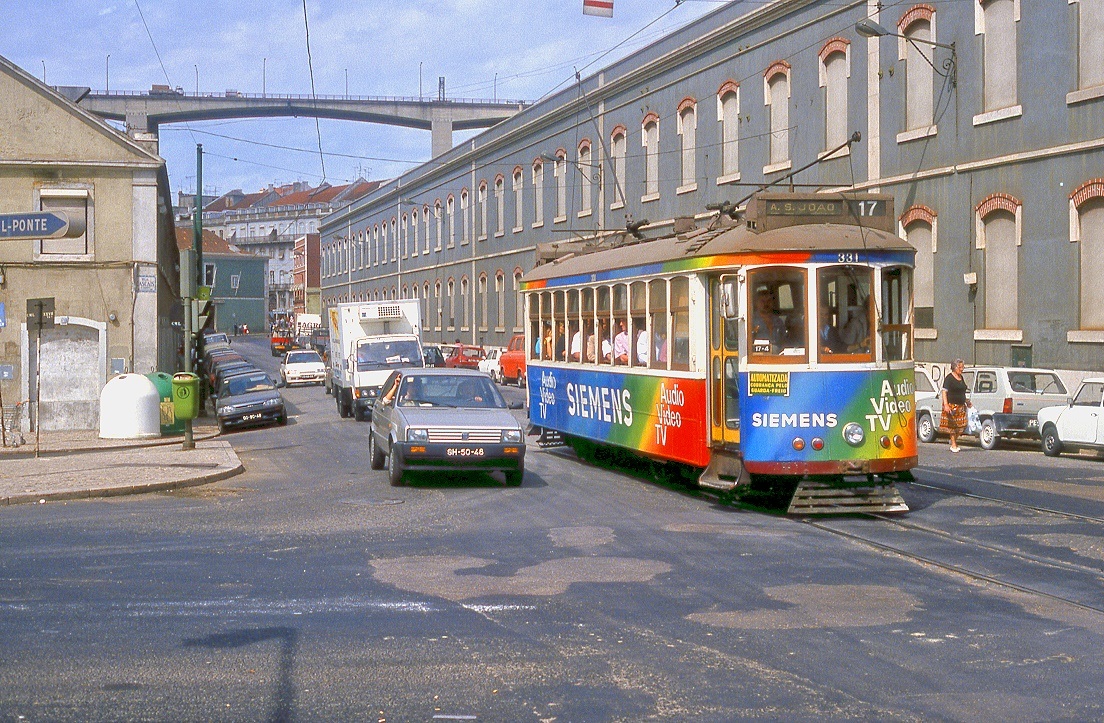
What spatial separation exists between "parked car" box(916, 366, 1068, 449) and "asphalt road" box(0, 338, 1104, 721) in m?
8.86

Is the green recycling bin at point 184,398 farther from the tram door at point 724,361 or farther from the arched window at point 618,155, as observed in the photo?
the arched window at point 618,155

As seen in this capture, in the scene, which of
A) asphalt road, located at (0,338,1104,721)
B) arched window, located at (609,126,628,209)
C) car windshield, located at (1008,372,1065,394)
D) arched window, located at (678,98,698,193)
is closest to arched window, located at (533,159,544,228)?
arched window, located at (609,126,628,209)

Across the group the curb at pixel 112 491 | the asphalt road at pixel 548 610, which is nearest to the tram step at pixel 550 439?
the curb at pixel 112 491

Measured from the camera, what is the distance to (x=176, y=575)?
1019 centimetres

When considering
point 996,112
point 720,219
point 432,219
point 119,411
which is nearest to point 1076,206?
point 996,112

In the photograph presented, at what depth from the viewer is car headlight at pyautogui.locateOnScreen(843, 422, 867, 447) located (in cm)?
1341

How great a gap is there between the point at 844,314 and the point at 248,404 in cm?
2081

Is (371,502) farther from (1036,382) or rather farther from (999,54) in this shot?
(999,54)

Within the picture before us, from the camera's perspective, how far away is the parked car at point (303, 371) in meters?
52.0

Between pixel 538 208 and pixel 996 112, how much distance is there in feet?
92.7

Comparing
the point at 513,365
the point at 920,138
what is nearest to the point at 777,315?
the point at 920,138

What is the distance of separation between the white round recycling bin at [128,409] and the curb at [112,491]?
9.54 metres

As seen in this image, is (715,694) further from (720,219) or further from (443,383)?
(443,383)

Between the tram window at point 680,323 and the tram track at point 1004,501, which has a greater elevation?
the tram window at point 680,323
